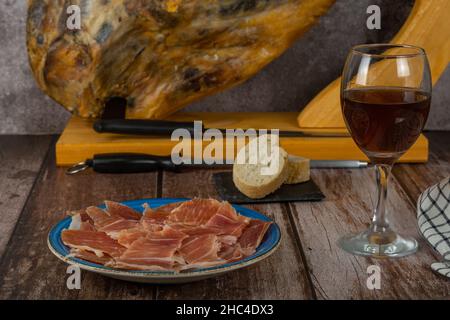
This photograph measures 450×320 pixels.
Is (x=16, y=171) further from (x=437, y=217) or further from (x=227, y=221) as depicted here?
(x=437, y=217)

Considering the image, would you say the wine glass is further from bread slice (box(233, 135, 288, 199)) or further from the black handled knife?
the black handled knife

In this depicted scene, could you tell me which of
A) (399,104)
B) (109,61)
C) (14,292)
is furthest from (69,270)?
(109,61)

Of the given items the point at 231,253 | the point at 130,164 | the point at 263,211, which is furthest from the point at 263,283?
the point at 130,164

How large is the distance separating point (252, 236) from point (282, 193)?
307 mm

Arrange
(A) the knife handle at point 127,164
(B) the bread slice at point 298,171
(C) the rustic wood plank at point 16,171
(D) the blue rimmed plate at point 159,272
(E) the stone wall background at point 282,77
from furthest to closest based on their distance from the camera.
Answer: (E) the stone wall background at point 282,77 → (A) the knife handle at point 127,164 → (B) the bread slice at point 298,171 → (C) the rustic wood plank at point 16,171 → (D) the blue rimmed plate at point 159,272

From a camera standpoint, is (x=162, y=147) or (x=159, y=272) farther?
(x=162, y=147)

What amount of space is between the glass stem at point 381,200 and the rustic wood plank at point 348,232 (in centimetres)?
6

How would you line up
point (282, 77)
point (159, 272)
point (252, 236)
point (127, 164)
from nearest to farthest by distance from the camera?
1. point (159, 272)
2. point (252, 236)
3. point (127, 164)
4. point (282, 77)

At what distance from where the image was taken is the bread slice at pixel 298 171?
1.36m

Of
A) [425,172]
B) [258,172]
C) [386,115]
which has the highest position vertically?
[386,115]

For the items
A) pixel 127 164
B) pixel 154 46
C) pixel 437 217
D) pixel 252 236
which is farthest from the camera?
pixel 154 46

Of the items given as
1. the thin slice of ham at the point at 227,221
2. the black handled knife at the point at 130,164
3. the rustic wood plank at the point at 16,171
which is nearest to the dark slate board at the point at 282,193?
the black handled knife at the point at 130,164

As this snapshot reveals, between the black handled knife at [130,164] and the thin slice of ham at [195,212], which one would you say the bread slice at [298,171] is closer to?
the black handled knife at [130,164]

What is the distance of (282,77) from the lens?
185 centimetres
